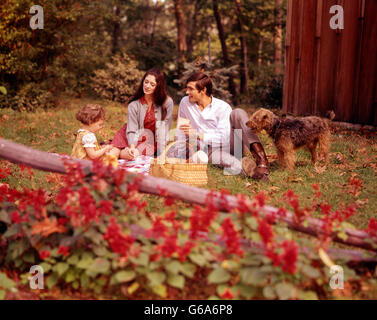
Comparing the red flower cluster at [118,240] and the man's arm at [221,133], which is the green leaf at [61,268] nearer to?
the red flower cluster at [118,240]

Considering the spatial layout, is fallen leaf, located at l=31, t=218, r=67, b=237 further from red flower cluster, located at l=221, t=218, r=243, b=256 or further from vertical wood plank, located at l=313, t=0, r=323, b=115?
vertical wood plank, located at l=313, t=0, r=323, b=115

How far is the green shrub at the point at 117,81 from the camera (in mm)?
14312

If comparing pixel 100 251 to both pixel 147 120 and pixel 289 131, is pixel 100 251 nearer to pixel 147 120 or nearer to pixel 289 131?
pixel 147 120

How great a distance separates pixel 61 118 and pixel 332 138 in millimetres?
7065

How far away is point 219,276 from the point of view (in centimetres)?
268

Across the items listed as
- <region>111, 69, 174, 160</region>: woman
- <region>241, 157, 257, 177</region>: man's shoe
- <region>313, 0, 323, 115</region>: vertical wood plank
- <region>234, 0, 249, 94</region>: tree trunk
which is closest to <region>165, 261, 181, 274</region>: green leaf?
<region>241, 157, 257, 177</region>: man's shoe

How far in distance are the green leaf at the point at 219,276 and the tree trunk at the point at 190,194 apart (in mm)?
509

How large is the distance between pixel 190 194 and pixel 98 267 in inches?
35.4

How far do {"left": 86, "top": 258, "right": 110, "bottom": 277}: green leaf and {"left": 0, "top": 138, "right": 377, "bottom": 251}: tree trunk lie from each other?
66cm

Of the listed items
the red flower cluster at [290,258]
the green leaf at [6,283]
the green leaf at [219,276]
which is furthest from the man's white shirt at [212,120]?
the green leaf at [6,283]

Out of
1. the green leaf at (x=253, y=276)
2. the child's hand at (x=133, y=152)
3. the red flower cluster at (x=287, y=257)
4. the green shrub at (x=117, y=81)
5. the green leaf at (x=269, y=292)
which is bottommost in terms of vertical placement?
the green leaf at (x=269, y=292)

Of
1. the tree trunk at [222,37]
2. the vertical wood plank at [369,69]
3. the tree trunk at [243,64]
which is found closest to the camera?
the vertical wood plank at [369,69]
